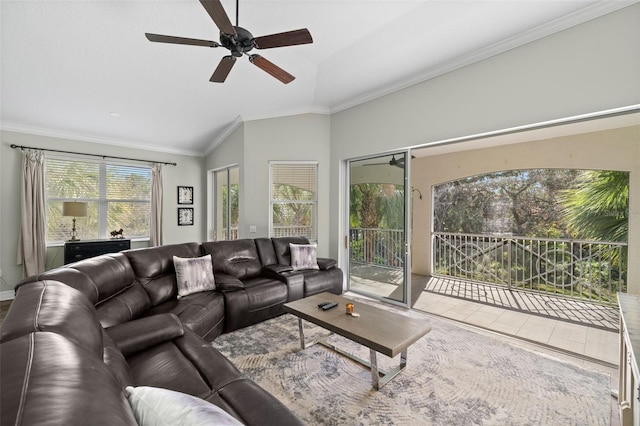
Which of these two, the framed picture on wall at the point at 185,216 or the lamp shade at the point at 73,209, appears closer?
the lamp shade at the point at 73,209

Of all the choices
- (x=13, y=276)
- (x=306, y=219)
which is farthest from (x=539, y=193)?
(x=13, y=276)

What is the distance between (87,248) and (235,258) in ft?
9.25

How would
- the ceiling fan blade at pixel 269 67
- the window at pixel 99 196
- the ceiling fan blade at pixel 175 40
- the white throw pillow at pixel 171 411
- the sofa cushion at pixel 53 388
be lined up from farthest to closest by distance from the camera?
the window at pixel 99 196 → the ceiling fan blade at pixel 269 67 → the ceiling fan blade at pixel 175 40 → the white throw pillow at pixel 171 411 → the sofa cushion at pixel 53 388

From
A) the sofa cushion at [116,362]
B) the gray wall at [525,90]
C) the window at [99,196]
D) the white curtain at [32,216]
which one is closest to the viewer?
the sofa cushion at [116,362]

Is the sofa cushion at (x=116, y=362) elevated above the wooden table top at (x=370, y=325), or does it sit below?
above

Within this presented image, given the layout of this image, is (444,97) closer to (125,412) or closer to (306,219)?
(306,219)

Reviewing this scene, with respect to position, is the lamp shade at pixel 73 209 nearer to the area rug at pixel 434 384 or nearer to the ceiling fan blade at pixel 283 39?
the area rug at pixel 434 384

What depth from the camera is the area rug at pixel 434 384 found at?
5.86 ft

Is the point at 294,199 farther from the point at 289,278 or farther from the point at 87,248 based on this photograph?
the point at 87,248

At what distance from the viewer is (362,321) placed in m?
2.24

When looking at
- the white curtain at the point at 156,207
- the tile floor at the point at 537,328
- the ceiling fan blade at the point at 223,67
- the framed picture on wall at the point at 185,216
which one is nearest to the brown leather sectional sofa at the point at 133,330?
the tile floor at the point at 537,328

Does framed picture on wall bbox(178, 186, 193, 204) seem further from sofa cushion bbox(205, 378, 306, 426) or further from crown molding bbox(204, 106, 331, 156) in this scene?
sofa cushion bbox(205, 378, 306, 426)

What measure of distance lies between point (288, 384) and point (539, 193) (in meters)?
5.62

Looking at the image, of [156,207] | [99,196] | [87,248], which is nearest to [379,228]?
[156,207]
